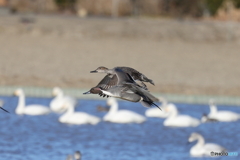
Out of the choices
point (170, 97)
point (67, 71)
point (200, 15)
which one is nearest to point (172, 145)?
point (170, 97)

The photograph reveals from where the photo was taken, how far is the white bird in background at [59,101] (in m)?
16.1

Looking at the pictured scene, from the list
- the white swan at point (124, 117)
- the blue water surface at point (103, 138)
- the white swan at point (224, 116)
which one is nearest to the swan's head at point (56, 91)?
the blue water surface at point (103, 138)

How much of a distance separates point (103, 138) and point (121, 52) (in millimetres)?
9917

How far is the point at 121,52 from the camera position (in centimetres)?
2302

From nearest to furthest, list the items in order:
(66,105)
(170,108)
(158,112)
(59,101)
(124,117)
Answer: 1. (124,117)
2. (170,108)
3. (66,105)
4. (59,101)
5. (158,112)

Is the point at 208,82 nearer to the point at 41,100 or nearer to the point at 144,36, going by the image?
the point at 41,100

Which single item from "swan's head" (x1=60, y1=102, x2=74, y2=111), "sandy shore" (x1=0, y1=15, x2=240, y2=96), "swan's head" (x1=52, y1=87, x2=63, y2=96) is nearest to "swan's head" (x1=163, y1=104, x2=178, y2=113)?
"swan's head" (x1=60, y1=102, x2=74, y2=111)

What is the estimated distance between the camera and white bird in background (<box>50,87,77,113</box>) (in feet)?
52.8

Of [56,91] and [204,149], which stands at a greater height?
[56,91]

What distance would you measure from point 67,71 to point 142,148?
25.6 ft

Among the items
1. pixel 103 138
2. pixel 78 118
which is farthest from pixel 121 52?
pixel 103 138

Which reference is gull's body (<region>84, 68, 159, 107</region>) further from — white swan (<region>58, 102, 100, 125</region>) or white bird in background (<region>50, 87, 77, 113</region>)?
white bird in background (<region>50, 87, 77, 113</region>)

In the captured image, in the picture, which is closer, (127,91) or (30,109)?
(127,91)

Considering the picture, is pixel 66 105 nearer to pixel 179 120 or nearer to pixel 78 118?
pixel 78 118
